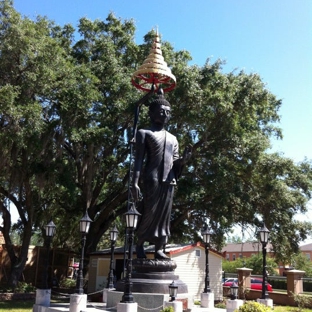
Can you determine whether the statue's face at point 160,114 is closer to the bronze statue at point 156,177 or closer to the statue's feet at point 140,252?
the bronze statue at point 156,177

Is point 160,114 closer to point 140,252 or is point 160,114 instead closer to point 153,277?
point 140,252

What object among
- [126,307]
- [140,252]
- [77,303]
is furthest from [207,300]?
[126,307]

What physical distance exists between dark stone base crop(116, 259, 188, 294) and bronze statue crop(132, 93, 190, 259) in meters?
0.32

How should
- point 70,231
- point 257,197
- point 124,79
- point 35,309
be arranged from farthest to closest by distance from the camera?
point 70,231 < point 257,197 < point 124,79 < point 35,309

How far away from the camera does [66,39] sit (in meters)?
18.7

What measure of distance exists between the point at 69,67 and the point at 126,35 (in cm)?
481

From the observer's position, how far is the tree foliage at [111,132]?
14.1 metres

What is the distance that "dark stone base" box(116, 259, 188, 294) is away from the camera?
8.33 meters

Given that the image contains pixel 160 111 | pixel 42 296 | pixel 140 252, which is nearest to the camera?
pixel 140 252

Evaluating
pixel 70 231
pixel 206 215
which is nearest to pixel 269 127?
pixel 206 215

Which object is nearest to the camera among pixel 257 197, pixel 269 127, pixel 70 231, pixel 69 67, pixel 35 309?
pixel 35 309

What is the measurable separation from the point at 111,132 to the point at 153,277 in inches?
317

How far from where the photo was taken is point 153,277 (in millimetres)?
8586

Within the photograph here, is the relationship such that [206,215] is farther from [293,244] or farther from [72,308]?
[72,308]
